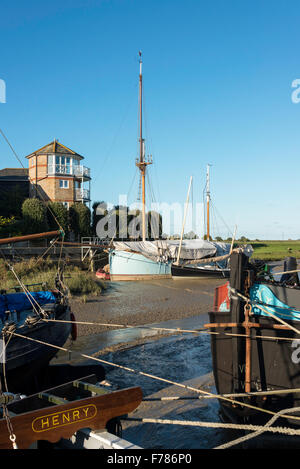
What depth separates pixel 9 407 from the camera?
5109 mm

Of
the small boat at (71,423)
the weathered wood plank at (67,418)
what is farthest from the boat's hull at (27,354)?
the weathered wood plank at (67,418)

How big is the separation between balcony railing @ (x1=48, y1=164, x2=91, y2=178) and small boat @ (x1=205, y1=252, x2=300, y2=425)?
38.5 m

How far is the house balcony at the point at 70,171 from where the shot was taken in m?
42.3

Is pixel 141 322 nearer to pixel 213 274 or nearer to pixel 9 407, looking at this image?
pixel 9 407

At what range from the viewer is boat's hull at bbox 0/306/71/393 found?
Result: 307 inches

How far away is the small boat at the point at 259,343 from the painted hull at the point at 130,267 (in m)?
21.8

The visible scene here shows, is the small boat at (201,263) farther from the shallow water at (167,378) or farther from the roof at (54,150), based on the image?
the roof at (54,150)

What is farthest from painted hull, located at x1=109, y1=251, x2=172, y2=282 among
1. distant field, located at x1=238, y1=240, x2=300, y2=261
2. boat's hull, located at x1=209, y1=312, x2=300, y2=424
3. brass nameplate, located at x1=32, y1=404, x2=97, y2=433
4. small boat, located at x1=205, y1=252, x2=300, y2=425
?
distant field, located at x1=238, y1=240, x2=300, y2=261

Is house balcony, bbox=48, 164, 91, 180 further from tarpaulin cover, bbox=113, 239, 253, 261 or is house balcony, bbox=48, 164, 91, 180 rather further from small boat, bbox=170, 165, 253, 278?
small boat, bbox=170, 165, 253, 278

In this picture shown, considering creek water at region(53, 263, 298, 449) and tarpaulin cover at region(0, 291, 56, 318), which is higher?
tarpaulin cover at region(0, 291, 56, 318)

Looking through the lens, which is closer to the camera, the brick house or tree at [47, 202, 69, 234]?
tree at [47, 202, 69, 234]

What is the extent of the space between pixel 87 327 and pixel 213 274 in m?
17.6

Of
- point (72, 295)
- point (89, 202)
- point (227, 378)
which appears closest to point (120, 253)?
point (72, 295)

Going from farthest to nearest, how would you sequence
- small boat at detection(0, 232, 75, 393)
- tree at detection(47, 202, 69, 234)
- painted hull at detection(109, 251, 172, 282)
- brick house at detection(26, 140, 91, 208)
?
brick house at detection(26, 140, 91, 208), tree at detection(47, 202, 69, 234), painted hull at detection(109, 251, 172, 282), small boat at detection(0, 232, 75, 393)
